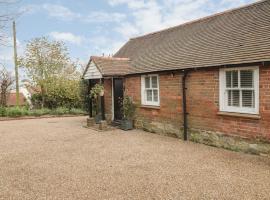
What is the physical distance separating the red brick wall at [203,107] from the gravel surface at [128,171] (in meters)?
0.81

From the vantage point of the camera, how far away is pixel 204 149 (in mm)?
9164

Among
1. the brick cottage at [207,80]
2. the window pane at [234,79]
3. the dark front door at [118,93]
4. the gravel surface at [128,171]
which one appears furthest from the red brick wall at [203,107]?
the dark front door at [118,93]

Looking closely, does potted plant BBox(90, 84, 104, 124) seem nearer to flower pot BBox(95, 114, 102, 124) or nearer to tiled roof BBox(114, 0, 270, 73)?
flower pot BBox(95, 114, 102, 124)

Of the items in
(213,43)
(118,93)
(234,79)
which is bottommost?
(118,93)

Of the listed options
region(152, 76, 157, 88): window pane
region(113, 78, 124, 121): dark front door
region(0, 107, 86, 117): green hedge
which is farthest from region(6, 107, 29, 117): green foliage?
region(152, 76, 157, 88): window pane

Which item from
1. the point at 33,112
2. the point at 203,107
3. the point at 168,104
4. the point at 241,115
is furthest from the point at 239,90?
the point at 33,112

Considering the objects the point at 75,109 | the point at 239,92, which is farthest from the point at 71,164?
the point at 75,109

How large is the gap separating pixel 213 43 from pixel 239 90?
2.86 meters

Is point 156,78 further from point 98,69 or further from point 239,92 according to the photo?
point 239,92

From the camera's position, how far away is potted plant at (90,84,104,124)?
14.4 m

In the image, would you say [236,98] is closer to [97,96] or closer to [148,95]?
[148,95]

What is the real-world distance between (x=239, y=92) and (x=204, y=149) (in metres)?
2.22

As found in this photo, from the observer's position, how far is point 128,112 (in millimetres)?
13680

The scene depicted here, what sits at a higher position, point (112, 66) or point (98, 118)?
point (112, 66)
